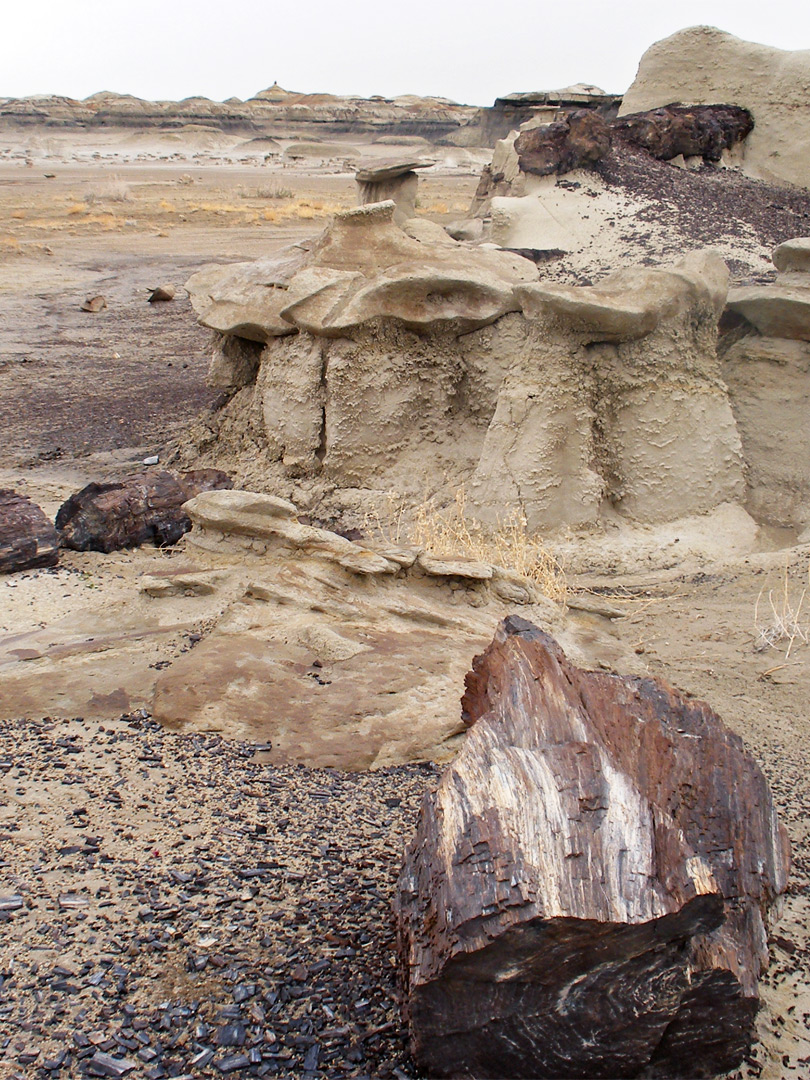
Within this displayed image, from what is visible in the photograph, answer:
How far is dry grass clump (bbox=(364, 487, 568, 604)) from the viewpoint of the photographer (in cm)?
506

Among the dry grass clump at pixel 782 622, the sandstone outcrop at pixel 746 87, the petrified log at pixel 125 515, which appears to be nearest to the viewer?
the dry grass clump at pixel 782 622

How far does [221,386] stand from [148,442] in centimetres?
103

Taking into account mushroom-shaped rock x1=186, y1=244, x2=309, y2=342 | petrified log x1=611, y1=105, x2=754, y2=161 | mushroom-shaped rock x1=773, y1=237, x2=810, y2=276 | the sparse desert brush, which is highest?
petrified log x1=611, y1=105, x2=754, y2=161

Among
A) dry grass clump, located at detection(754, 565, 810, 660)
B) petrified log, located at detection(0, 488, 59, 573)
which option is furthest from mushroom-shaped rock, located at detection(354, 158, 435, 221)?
dry grass clump, located at detection(754, 565, 810, 660)

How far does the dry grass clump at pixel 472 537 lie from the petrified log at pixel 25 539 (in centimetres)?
176

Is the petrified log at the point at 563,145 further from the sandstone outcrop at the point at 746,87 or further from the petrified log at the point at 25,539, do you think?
the petrified log at the point at 25,539

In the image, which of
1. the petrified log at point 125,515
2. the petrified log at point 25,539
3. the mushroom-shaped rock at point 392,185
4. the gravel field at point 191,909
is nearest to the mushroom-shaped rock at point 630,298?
the petrified log at point 125,515

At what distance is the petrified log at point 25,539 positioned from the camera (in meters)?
4.58

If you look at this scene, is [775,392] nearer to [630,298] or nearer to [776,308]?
[776,308]

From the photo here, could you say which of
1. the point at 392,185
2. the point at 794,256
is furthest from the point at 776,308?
the point at 392,185

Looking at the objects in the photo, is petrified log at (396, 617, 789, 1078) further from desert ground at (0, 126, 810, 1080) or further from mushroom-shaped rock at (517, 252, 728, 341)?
mushroom-shaped rock at (517, 252, 728, 341)

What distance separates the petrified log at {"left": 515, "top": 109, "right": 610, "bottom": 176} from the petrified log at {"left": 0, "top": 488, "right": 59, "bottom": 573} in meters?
5.86

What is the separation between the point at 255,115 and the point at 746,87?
46.0 metres

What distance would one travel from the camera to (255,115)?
5162 cm
